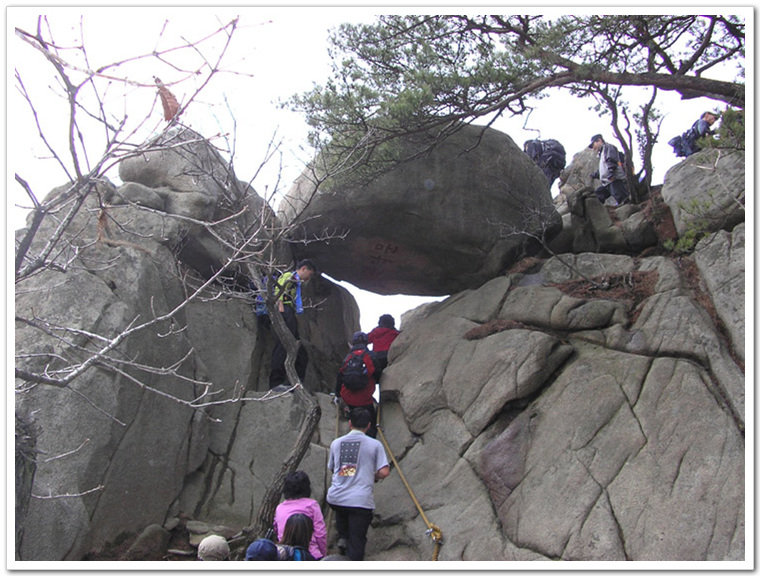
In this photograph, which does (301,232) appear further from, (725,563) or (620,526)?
(725,563)

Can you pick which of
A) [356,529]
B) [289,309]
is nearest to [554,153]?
[289,309]

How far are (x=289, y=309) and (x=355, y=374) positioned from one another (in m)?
1.93

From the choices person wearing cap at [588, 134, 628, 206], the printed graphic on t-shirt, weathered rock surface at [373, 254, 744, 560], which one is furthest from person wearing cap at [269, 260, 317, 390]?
person wearing cap at [588, 134, 628, 206]

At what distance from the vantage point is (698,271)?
979 centimetres

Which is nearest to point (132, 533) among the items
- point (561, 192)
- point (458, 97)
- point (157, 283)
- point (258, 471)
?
point (258, 471)

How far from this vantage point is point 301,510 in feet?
22.0

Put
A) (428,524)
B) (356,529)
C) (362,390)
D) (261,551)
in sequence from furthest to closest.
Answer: (362,390), (428,524), (356,529), (261,551)

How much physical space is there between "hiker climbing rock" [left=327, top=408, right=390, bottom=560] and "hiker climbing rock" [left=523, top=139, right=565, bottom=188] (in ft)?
32.0

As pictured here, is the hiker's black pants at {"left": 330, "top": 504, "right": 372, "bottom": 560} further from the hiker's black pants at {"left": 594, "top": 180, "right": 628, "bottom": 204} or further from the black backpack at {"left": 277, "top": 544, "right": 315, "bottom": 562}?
the hiker's black pants at {"left": 594, "top": 180, "right": 628, "bottom": 204}

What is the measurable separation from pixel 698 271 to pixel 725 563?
14.8 feet

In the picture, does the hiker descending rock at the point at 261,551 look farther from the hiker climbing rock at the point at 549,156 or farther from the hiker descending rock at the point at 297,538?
the hiker climbing rock at the point at 549,156

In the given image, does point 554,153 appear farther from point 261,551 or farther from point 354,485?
point 261,551

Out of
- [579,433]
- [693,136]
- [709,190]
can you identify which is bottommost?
[579,433]

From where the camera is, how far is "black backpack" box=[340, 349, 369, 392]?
382 inches
